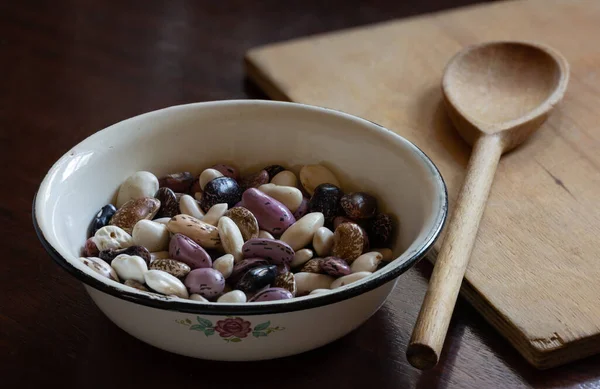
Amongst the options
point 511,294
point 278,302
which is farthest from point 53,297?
point 511,294

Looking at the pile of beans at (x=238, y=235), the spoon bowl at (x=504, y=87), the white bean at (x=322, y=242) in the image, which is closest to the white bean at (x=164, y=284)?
the pile of beans at (x=238, y=235)

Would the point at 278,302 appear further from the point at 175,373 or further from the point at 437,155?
the point at 437,155

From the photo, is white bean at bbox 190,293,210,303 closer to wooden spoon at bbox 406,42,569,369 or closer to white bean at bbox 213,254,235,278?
white bean at bbox 213,254,235,278

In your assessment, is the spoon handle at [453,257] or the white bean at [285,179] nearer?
the spoon handle at [453,257]

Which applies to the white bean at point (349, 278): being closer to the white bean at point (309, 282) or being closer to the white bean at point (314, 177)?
the white bean at point (309, 282)

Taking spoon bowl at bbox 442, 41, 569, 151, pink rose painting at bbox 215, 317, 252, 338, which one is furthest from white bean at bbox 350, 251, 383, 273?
spoon bowl at bbox 442, 41, 569, 151
